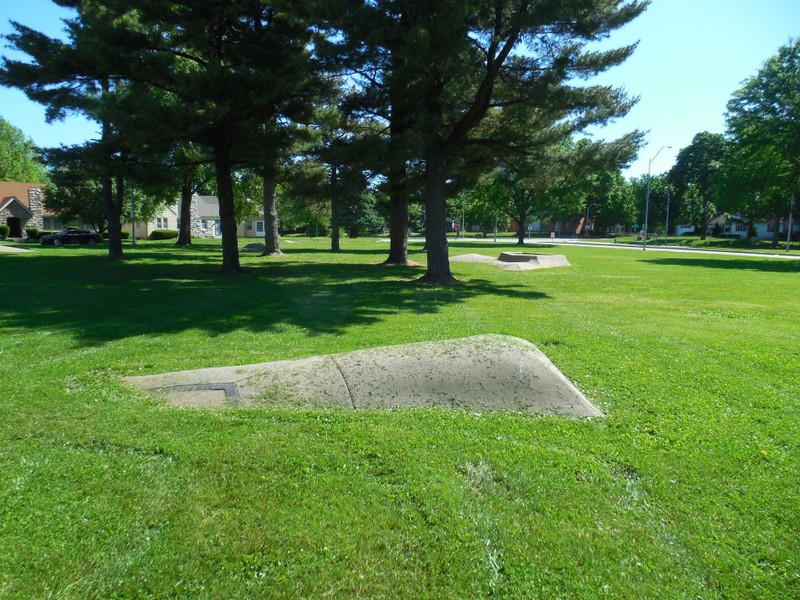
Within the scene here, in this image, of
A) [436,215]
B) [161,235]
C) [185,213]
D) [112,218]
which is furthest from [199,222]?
[436,215]

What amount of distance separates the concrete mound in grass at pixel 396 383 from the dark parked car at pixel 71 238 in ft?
130

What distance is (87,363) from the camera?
637 centimetres

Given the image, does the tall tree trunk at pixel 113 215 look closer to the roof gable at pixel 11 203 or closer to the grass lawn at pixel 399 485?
the grass lawn at pixel 399 485

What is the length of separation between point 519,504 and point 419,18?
12006 mm

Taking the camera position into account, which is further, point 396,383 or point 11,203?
point 11,203

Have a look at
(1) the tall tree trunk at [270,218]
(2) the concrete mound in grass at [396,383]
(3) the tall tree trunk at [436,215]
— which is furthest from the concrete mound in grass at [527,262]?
(2) the concrete mound in grass at [396,383]

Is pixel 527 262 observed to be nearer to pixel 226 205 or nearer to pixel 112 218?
pixel 226 205

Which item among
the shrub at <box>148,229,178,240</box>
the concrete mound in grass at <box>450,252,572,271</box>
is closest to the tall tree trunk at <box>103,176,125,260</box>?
the concrete mound in grass at <box>450,252,572,271</box>

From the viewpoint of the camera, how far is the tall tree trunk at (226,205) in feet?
56.1

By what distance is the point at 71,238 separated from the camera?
131 ft

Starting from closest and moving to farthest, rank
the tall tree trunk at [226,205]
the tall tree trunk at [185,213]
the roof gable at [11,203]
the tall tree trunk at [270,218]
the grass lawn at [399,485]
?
the grass lawn at [399,485], the tall tree trunk at [226,205], the tall tree trunk at [270,218], the tall tree trunk at [185,213], the roof gable at [11,203]

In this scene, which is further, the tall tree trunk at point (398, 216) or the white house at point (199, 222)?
the white house at point (199, 222)

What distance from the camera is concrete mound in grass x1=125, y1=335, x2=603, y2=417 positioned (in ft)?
16.9

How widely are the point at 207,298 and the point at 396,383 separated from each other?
7885 mm
